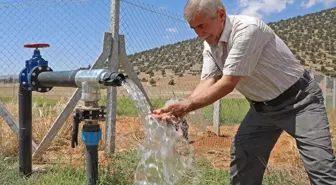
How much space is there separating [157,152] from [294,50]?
3869 centimetres

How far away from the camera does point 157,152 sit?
3266mm

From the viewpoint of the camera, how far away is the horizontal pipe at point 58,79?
3.41m

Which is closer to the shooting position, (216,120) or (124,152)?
(124,152)

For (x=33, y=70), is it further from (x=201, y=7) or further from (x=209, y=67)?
(x=201, y=7)

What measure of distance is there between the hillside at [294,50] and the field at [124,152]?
34 cm

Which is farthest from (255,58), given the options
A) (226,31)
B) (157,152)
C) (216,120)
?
(216,120)

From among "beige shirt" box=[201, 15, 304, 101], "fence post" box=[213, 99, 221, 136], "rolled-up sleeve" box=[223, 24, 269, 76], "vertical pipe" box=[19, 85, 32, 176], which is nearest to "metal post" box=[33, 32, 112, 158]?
"vertical pipe" box=[19, 85, 32, 176]

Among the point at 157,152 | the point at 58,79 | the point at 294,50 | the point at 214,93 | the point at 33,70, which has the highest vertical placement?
the point at 294,50

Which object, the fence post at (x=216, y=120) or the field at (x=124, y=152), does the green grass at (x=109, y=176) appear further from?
the fence post at (x=216, y=120)

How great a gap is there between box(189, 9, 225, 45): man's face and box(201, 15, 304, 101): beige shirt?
0.13ft

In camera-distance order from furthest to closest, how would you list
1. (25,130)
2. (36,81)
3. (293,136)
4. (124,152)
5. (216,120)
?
(216,120)
(124,152)
(25,130)
(36,81)
(293,136)

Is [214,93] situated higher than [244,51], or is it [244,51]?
[244,51]

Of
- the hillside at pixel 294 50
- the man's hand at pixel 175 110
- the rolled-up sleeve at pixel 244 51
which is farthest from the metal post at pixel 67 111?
the rolled-up sleeve at pixel 244 51

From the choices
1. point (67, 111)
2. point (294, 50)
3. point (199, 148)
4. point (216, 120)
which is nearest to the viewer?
point (67, 111)
